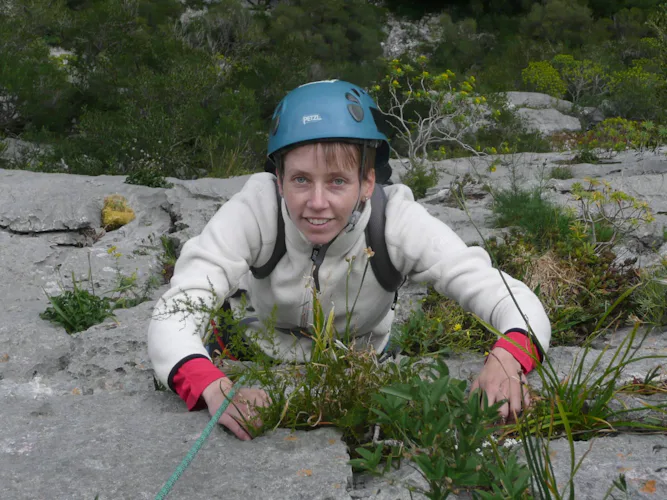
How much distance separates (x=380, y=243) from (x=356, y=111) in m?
0.59

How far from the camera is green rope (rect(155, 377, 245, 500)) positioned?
69.1 inches

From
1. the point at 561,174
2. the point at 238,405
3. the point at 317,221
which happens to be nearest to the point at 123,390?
the point at 238,405

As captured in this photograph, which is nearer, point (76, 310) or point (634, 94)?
Answer: point (76, 310)

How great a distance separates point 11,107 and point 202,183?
9.95 meters

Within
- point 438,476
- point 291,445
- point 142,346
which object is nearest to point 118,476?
point 291,445

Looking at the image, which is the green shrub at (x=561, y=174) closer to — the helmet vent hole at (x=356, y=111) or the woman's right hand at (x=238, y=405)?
the helmet vent hole at (x=356, y=111)

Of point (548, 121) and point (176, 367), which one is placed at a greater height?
point (176, 367)

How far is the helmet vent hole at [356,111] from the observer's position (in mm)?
2711

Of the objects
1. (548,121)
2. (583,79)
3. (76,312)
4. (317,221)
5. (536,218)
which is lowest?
(548,121)

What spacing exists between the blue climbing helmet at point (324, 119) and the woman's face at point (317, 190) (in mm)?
69

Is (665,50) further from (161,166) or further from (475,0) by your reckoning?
(475,0)

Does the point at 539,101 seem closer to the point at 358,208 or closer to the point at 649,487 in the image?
the point at 358,208

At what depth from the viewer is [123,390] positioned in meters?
3.17

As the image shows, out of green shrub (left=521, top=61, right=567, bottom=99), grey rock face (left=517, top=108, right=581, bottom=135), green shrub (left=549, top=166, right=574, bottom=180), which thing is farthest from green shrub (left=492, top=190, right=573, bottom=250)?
green shrub (left=521, top=61, right=567, bottom=99)
